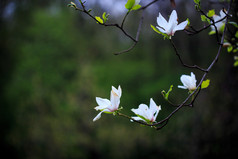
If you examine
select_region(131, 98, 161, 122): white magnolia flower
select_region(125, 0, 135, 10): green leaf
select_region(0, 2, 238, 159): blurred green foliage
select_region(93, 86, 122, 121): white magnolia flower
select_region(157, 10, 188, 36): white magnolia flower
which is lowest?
select_region(0, 2, 238, 159): blurred green foliage

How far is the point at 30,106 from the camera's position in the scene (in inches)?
203

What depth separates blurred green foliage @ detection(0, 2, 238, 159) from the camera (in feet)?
8.85

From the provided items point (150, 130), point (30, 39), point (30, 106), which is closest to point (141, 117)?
point (150, 130)

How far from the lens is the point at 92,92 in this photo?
4.83 meters

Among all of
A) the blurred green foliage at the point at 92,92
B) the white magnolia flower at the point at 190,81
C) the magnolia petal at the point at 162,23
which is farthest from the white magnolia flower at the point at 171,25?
the blurred green foliage at the point at 92,92

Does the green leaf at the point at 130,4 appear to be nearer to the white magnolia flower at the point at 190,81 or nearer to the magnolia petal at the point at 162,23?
the magnolia petal at the point at 162,23

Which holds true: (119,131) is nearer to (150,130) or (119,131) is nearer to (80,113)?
(150,130)

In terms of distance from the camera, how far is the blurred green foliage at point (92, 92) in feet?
8.85

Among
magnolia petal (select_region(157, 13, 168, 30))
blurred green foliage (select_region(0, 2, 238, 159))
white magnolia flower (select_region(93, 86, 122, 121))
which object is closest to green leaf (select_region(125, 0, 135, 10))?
magnolia petal (select_region(157, 13, 168, 30))

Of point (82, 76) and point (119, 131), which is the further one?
point (82, 76)

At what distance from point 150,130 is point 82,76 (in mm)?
1810

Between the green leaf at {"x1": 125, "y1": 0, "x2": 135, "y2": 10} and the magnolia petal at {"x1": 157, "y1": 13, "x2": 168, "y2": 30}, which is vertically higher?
the green leaf at {"x1": 125, "y1": 0, "x2": 135, "y2": 10}

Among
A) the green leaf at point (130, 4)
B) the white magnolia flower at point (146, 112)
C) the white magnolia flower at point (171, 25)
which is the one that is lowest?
the white magnolia flower at point (146, 112)

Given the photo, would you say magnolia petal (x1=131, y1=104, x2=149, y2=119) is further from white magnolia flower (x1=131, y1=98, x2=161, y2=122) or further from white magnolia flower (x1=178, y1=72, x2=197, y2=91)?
white magnolia flower (x1=178, y1=72, x2=197, y2=91)
